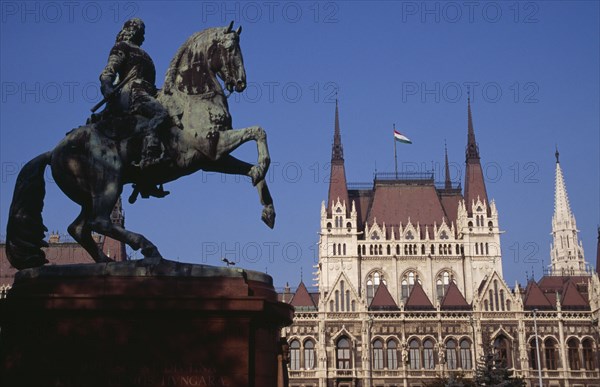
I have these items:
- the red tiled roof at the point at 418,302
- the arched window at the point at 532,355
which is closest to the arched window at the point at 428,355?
the red tiled roof at the point at 418,302

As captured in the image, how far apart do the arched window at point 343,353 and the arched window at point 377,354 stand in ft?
7.09

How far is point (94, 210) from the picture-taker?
9.84 metres

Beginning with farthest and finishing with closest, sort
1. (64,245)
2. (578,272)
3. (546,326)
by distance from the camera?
(578,272) → (64,245) → (546,326)

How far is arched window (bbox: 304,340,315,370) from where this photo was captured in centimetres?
6069

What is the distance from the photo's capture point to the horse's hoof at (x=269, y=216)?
10227 mm

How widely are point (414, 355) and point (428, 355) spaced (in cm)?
115

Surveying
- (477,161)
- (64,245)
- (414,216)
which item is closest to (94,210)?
(64,245)

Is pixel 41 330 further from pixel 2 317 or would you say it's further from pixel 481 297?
pixel 481 297

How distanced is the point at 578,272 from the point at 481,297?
71310mm

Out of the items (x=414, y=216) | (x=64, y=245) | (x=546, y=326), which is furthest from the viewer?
(x=414, y=216)

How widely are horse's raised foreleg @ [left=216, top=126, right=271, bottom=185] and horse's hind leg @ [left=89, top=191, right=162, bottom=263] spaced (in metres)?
1.58

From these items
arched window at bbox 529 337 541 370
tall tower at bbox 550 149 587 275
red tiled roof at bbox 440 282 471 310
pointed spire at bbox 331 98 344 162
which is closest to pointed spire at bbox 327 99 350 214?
pointed spire at bbox 331 98 344 162

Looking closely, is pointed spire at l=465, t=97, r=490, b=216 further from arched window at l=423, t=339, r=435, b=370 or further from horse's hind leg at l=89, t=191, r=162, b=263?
horse's hind leg at l=89, t=191, r=162, b=263

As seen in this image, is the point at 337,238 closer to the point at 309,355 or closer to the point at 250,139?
the point at 309,355
